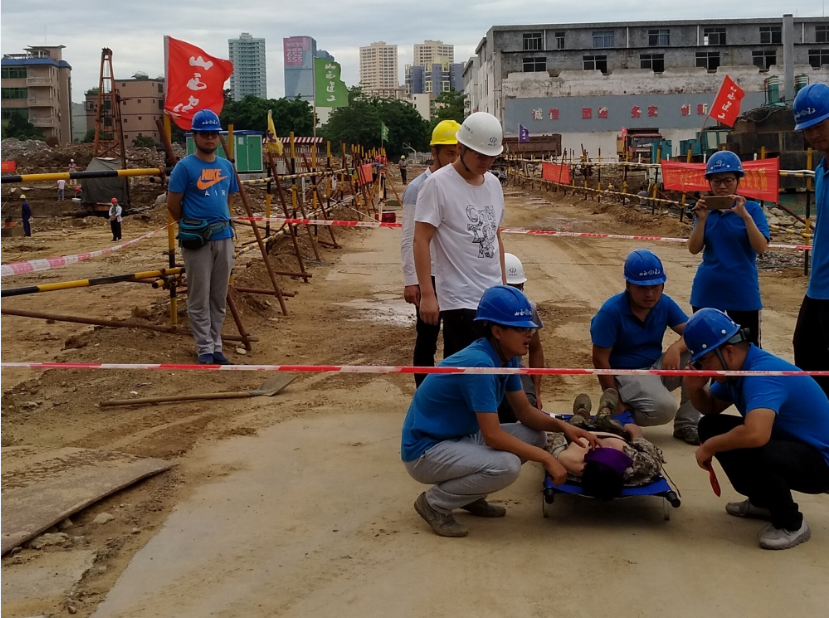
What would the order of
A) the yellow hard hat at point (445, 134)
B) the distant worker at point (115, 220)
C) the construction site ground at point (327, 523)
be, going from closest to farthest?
the construction site ground at point (327, 523), the yellow hard hat at point (445, 134), the distant worker at point (115, 220)

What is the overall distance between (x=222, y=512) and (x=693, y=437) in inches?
114

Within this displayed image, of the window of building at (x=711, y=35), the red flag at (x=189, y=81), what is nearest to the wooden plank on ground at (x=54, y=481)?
the red flag at (x=189, y=81)

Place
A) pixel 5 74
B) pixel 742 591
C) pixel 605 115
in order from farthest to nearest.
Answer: pixel 5 74 < pixel 605 115 < pixel 742 591

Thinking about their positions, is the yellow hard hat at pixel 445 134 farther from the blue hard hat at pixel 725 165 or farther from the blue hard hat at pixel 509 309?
the blue hard hat at pixel 509 309

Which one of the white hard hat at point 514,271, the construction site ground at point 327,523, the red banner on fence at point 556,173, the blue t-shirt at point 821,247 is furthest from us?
the red banner on fence at point 556,173

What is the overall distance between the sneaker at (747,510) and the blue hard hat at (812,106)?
189 centimetres

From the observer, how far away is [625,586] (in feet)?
11.8

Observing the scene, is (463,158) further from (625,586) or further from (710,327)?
(625,586)

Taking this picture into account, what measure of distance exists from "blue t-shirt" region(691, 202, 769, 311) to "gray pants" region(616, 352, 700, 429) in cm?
44

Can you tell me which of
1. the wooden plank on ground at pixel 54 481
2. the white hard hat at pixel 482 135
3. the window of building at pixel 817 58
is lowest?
the wooden plank on ground at pixel 54 481

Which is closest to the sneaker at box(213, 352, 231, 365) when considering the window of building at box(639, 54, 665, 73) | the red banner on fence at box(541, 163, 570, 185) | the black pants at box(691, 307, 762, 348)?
the black pants at box(691, 307, 762, 348)

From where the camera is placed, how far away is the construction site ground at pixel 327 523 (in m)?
3.54

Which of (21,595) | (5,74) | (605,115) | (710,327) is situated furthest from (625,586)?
(5,74)

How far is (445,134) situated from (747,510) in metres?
3.01
